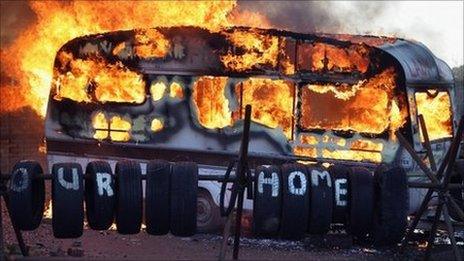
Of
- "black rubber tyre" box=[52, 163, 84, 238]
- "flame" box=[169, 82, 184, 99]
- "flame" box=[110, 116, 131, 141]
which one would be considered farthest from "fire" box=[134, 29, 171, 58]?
"black rubber tyre" box=[52, 163, 84, 238]

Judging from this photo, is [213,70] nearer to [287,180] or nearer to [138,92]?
[138,92]

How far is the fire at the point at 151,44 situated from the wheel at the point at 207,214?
2.40 metres

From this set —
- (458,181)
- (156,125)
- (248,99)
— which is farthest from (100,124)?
(458,181)

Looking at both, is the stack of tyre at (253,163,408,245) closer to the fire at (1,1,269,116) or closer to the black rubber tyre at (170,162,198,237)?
the black rubber tyre at (170,162,198,237)

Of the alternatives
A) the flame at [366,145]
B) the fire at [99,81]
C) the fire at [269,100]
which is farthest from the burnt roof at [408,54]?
the flame at [366,145]

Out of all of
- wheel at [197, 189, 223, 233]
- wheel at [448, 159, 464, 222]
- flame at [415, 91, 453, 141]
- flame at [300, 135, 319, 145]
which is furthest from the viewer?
wheel at [197, 189, 223, 233]

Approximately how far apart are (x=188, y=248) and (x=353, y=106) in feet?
11.2

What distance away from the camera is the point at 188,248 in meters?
10.2

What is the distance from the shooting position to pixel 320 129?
10.8 meters

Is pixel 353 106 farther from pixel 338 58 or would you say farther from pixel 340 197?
pixel 340 197

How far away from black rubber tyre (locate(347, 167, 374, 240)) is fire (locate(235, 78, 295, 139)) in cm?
313

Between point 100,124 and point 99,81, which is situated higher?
point 99,81

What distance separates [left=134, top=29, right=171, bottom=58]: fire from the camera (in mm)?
11242

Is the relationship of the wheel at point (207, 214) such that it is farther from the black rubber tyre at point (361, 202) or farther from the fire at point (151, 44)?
the black rubber tyre at point (361, 202)
